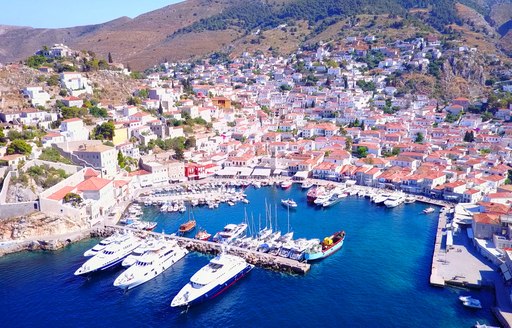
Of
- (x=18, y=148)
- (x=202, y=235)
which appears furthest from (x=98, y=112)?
(x=202, y=235)

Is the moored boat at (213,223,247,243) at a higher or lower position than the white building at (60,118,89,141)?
lower

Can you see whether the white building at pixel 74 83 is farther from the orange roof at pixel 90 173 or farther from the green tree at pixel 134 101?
the orange roof at pixel 90 173

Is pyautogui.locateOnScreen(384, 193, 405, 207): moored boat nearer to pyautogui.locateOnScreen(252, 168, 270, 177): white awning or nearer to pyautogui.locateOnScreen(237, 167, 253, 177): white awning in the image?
pyautogui.locateOnScreen(252, 168, 270, 177): white awning

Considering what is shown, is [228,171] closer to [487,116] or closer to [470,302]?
[470,302]

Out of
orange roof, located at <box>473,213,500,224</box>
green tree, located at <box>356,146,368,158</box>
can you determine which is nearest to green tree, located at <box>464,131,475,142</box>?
green tree, located at <box>356,146,368,158</box>

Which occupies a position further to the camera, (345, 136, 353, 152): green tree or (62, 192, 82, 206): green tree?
(345, 136, 353, 152): green tree

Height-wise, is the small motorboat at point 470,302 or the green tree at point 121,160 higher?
the green tree at point 121,160

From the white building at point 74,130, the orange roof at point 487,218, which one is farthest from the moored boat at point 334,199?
the white building at point 74,130
